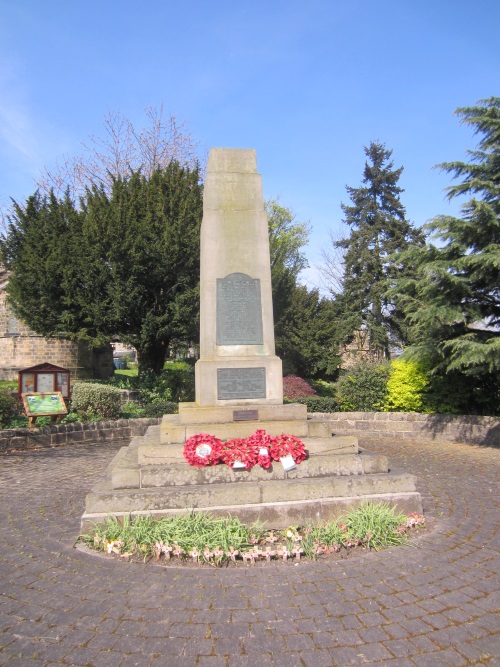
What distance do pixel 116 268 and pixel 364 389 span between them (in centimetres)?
911

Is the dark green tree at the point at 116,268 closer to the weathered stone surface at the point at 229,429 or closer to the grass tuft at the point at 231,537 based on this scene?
the weathered stone surface at the point at 229,429

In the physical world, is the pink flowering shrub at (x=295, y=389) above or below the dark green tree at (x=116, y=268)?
below

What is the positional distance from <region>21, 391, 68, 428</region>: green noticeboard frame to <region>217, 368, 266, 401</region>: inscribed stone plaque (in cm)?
665

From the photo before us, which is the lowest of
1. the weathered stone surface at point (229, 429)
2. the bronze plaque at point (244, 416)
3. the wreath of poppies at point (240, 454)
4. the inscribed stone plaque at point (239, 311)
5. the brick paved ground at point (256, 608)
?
the brick paved ground at point (256, 608)

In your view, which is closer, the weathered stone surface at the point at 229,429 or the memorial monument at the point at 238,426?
the memorial monument at the point at 238,426

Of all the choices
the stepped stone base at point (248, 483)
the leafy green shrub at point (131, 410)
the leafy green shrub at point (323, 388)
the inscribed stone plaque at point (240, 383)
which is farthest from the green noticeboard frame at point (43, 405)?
the leafy green shrub at point (323, 388)

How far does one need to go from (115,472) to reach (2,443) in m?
6.17

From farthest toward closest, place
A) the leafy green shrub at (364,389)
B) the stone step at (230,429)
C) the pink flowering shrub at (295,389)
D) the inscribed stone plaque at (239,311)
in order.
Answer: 1. the pink flowering shrub at (295,389)
2. the leafy green shrub at (364,389)
3. the inscribed stone plaque at (239,311)
4. the stone step at (230,429)

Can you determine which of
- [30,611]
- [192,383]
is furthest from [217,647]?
[192,383]

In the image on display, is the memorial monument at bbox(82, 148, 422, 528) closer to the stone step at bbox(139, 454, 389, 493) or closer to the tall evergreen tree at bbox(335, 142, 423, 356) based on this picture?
the stone step at bbox(139, 454, 389, 493)

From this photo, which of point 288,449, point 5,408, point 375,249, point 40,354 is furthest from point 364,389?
point 40,354

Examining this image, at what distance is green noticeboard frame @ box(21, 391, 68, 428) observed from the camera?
10719mm

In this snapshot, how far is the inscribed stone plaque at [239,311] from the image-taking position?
20.8 ft

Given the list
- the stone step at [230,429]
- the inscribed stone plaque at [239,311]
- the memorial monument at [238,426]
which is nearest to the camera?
the memorial monument at [238,426]
